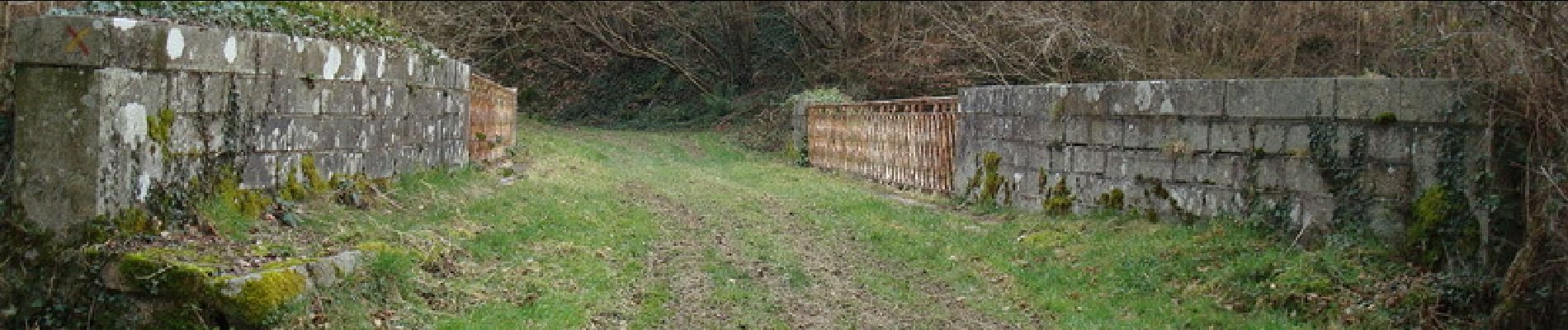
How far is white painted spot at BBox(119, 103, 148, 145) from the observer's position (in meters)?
6.12

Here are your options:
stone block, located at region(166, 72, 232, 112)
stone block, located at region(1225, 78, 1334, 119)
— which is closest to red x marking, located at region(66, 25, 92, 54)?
stone block, located at region(166, 72, 232, 112)

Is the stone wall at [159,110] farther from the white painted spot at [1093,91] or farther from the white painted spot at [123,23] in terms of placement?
the white painted spot at [1093,91]

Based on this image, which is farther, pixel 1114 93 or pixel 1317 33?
pixel 1317 33

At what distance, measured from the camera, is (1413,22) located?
1631 centimetres

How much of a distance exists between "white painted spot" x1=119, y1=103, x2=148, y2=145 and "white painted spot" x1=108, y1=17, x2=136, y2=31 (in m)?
0.39

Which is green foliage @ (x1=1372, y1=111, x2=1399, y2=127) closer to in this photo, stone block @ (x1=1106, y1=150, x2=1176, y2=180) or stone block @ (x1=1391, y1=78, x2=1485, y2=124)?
stone block @ (x1=1391, y1=78, x2=1485, y2=124)

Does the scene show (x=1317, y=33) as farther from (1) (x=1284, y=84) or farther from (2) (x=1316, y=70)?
(1) (x=1284, y=84)

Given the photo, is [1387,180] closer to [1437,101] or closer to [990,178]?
[1437,101]

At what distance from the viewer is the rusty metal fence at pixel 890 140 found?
13859mm

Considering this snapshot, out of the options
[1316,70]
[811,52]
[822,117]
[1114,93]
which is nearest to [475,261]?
[1114,93]

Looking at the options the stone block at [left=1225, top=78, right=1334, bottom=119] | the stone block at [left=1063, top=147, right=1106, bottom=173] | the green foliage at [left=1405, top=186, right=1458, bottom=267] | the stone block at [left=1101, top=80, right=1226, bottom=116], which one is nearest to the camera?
the green foliage at [left=1405, top=186, right=1458, bottom=267]

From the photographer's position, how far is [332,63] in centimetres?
840

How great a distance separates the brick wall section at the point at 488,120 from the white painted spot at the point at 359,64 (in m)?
4.20

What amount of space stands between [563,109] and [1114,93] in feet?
81.3
